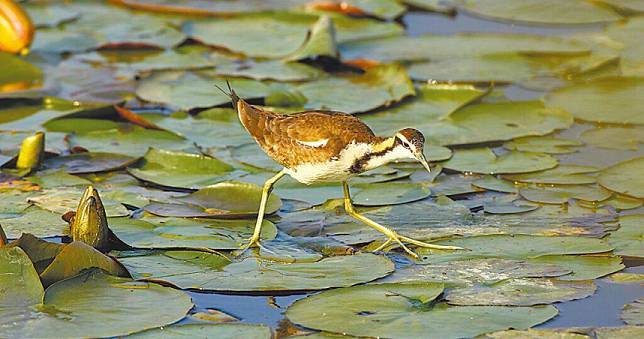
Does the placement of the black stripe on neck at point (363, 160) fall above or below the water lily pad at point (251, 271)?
above

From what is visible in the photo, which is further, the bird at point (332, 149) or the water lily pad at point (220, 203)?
the water lily pad at point (220, 203)

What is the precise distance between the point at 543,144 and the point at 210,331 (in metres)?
3.56

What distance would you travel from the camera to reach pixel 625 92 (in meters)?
8.61

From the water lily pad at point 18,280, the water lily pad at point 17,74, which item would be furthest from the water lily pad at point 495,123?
the water lily pad at point 18,280

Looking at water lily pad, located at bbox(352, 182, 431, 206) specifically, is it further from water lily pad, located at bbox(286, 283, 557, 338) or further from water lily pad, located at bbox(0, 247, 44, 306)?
water lily pad, located at bbox(0, 247, 44, 306)

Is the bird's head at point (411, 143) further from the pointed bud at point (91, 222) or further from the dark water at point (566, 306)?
the pointed bud at point (91, 222)

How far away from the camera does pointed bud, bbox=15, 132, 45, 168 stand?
715 centimetres

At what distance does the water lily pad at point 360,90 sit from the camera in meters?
8.41

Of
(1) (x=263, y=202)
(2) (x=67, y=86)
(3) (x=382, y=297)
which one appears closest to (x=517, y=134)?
(1) (x=263, y=202)

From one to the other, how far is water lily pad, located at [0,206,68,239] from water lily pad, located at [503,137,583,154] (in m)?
3.13

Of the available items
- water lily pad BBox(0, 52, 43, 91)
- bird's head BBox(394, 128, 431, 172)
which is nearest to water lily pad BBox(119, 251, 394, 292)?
bird's head BBox(394, 128, 431, 172)

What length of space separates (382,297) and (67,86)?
4.65m

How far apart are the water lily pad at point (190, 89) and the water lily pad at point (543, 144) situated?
75.4 inches

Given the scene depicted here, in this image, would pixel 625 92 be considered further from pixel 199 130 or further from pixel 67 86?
pixel 67 86
